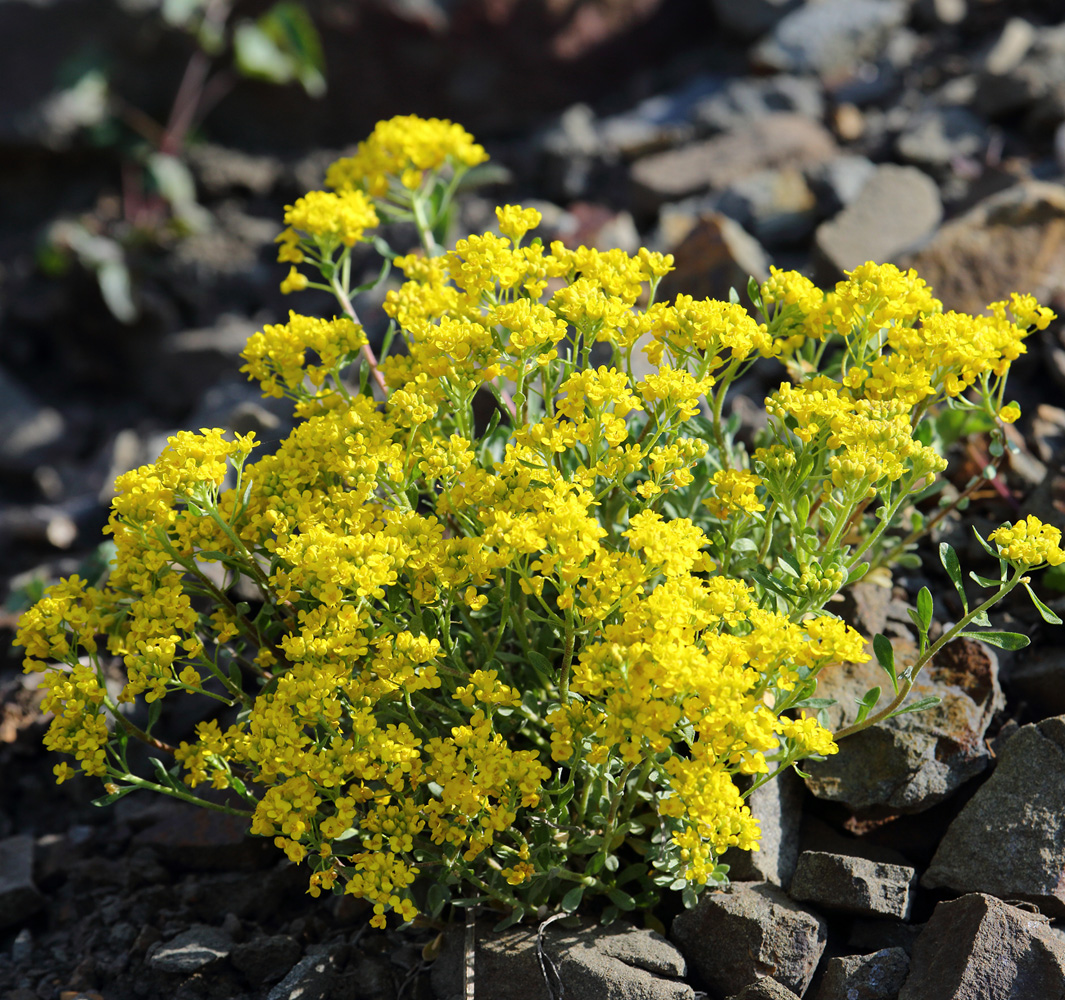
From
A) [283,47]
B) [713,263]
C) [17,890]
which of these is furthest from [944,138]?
[17,890]

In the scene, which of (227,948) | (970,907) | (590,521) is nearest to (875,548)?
(970,907)

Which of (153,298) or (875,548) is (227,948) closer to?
(875,548)

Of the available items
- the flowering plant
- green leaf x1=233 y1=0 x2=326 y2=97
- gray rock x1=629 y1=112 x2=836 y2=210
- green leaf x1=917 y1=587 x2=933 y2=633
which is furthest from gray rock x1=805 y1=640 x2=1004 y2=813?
green leaf x1=233 y1=0 x2=326 y2=97

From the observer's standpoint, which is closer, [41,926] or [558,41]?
[41,926]

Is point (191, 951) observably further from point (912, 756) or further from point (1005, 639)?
point (1005, 639)

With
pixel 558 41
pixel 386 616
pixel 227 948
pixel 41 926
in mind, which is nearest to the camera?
pixel 386 616

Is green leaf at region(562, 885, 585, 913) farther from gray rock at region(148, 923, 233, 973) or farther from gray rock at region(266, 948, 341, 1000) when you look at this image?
gray rock at region(148, 923, 233, 973)
